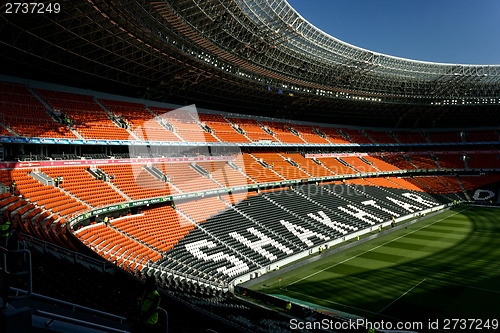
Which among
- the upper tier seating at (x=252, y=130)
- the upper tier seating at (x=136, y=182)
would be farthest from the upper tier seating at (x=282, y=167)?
the upper tier seating at (x=136, y=182)

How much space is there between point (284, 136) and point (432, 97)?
24.6 metres

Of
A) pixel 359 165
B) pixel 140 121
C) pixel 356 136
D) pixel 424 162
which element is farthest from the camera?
pixel 424 162

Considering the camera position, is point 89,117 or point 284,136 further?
point 284,136

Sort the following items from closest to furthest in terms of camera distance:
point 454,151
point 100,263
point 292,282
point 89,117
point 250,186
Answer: point 100,263
point 292,282
point 89,117
point 250,186
point 454,151

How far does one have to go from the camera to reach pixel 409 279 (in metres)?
21.7

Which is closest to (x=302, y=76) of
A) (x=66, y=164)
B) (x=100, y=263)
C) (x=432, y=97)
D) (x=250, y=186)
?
(x=250, y=186)

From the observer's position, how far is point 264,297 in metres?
18.2

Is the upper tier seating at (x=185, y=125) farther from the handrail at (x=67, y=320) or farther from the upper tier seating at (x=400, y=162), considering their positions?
the upper tier seating at (x=400, y=162)

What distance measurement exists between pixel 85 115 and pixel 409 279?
27799 millimetres

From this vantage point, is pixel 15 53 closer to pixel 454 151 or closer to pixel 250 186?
pixel 250 186

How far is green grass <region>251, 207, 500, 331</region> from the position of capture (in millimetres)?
17656

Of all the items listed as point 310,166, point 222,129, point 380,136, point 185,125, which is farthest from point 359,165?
point 185,125

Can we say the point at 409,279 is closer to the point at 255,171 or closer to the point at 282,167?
the point at 255,171

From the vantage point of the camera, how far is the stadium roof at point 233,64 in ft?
69.6
